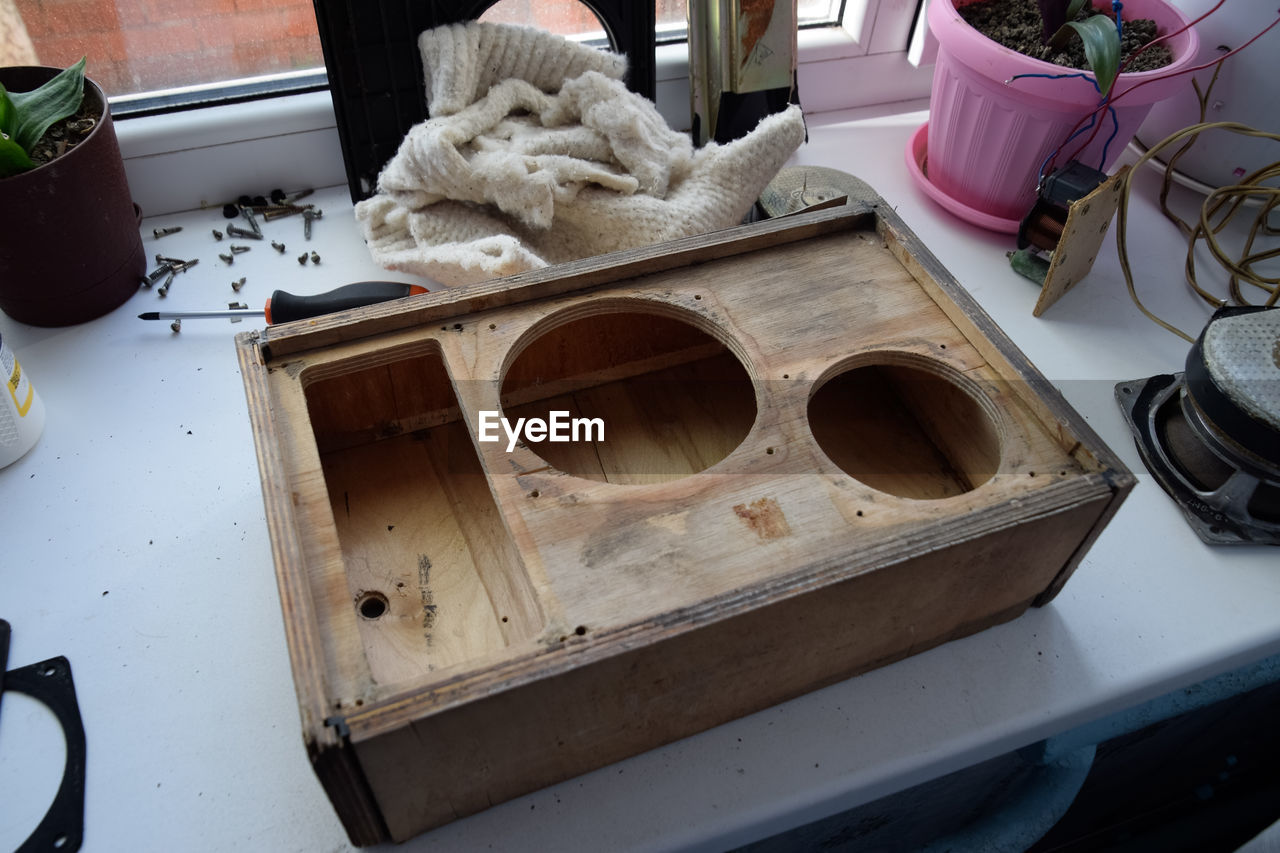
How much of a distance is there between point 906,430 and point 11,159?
2.78 feet

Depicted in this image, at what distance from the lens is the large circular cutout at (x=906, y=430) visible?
2.59 ft

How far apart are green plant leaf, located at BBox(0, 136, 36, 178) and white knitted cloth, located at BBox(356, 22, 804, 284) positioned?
303 millimetres

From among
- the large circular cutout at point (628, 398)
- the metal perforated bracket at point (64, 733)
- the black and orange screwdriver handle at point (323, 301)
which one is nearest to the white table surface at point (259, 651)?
the metal perforated bracket at point (64, 733)

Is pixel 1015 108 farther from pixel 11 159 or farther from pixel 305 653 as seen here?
pixel 11 159

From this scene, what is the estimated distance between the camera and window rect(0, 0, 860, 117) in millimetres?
1046

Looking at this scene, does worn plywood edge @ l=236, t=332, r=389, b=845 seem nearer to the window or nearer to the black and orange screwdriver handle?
the black and orange screwdriver handle

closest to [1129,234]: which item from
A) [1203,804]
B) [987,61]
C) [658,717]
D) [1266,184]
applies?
[1266,184]

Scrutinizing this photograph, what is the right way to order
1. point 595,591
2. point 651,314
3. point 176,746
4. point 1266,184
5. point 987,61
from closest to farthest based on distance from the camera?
point 595,591 < point 176,746 < point 651,314 < point 987,61 < point 1266,184

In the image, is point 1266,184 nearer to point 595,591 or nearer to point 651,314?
point 651,314

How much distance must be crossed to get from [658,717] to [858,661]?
17cm

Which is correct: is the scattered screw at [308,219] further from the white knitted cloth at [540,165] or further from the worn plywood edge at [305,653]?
the worn plywood edge at [305,653]

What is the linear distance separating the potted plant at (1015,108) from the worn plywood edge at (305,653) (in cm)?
76

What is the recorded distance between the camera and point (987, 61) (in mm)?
945

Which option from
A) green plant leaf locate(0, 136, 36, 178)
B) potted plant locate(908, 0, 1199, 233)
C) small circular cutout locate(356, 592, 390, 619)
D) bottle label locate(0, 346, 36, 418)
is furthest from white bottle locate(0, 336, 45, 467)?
potted plant locate(908, 0, 1199, 233)
